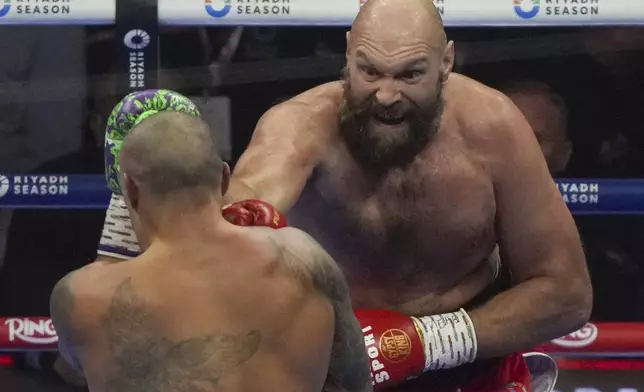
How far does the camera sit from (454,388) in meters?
1.64

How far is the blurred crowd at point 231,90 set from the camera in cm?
248

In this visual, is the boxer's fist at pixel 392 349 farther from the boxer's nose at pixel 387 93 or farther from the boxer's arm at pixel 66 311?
the boxer's arm at pixel 66 311

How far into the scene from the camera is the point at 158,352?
1105 millimetres

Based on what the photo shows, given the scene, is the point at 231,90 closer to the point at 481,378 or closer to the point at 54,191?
the point at 54,191

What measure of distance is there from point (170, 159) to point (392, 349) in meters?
0.55

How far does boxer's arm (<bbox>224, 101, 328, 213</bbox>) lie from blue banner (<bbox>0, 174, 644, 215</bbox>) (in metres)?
0.98

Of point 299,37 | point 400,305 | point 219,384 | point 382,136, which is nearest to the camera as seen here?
point 219,384

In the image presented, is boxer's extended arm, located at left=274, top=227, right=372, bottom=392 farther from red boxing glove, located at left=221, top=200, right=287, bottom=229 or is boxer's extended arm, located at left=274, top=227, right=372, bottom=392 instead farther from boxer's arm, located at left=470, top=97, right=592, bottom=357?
boxer's arm, located at left=470, top=97, right=592, bottom=357

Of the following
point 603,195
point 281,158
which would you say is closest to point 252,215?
point 281,158

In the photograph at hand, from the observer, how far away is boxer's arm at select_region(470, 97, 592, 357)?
157cm

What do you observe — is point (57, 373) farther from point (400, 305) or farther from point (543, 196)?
point (543, 196)

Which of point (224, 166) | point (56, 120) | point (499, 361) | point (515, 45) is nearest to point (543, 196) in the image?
point (499, 361)

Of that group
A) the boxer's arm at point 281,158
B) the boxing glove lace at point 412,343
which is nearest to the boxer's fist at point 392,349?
the boxing glove lace at point 412,343

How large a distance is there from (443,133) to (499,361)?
362mm
